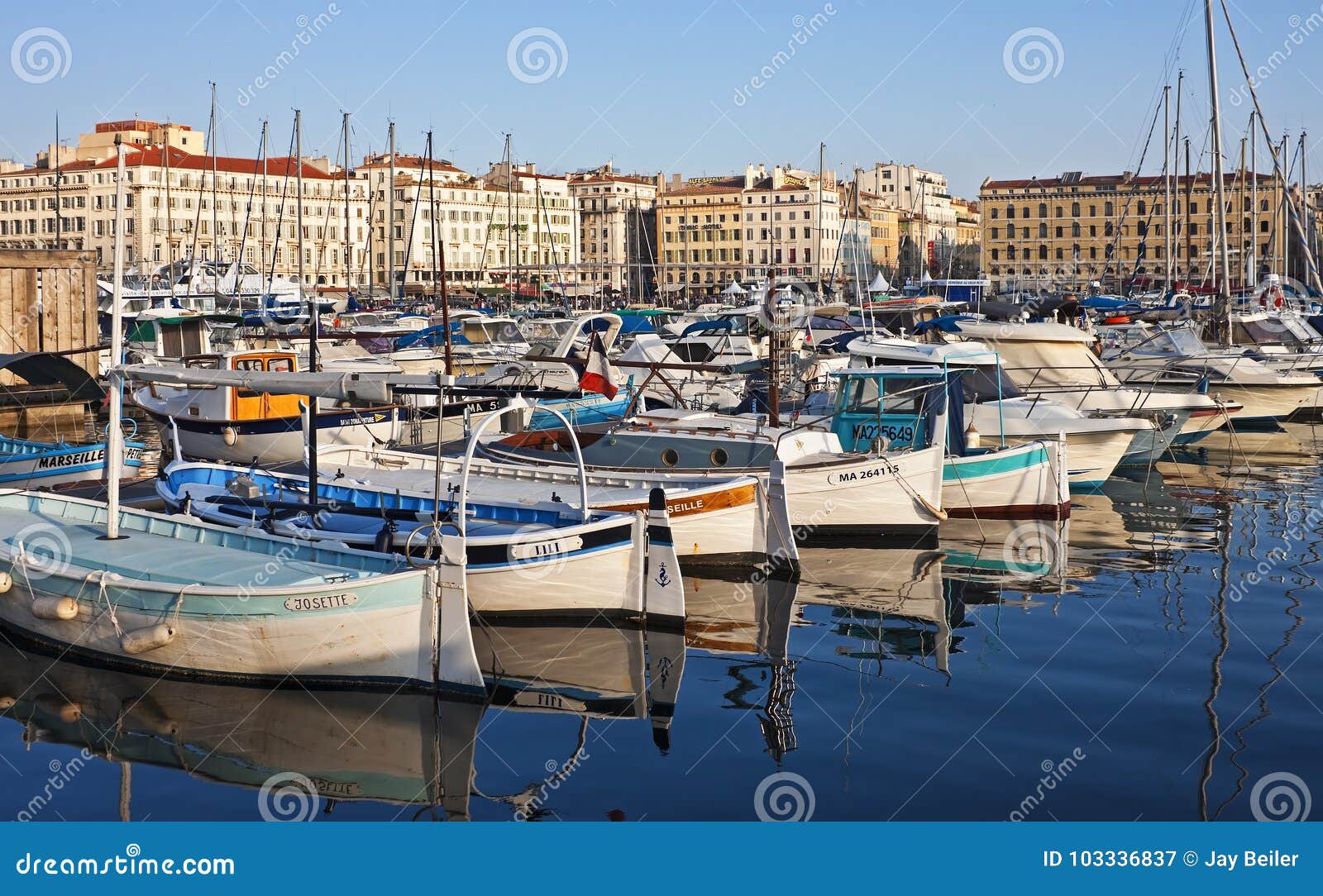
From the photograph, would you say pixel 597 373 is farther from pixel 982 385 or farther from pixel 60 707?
pixel 60 707

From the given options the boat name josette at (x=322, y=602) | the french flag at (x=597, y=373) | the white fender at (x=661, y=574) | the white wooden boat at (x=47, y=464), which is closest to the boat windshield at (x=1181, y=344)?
the french flag at (x=597, y=373)

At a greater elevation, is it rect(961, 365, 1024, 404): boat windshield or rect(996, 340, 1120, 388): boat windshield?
rect(996, 340, 1120, 388): boat windshield

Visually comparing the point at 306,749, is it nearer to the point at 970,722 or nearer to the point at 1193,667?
the point at 970,722

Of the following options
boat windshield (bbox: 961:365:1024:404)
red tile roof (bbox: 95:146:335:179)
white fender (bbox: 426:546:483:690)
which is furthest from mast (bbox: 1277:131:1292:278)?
red tile roof (bbox: 95:146:335:179)

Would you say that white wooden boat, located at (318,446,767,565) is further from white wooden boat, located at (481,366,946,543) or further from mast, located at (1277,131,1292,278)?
mast, located at (1277,131,1292,278)

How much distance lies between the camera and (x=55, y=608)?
1262cm

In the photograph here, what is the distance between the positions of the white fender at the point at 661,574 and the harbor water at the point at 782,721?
0.29 m

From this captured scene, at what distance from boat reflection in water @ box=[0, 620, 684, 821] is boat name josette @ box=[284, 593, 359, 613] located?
85cm

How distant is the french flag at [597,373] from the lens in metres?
21.7

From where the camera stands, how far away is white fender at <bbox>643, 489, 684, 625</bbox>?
13.9 m

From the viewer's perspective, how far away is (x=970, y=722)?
37.6 feet

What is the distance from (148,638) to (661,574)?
16.6 ft

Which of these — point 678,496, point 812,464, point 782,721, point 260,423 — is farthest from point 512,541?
point 260,423

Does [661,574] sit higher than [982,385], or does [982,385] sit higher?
[982,385]
